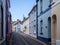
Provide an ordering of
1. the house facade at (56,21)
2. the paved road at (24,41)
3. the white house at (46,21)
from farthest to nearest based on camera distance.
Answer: the paved road at (24,41)
the white house at (46,21)
the house facade at (56,21)

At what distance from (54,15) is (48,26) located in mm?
4670

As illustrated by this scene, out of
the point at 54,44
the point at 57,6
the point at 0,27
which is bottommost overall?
the point at 54,44

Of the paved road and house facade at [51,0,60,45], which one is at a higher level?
house facade at [51,0,60,45]

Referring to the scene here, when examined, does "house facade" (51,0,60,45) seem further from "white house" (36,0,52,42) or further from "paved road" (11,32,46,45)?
"paved road" (11,32,46,45)

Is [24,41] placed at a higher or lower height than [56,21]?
lower

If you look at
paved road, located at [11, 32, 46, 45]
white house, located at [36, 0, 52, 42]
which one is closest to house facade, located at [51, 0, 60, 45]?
white house, located at [36, 0, 52, 42]

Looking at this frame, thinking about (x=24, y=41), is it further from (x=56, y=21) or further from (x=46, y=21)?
(x=56, y=21)

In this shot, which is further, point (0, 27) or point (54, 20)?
point (0, 27)

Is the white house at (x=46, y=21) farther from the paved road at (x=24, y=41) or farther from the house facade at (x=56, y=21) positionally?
the house facade at (x=56, y=21)

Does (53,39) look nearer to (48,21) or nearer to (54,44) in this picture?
(54,44)

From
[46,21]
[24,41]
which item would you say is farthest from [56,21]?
[24,41]

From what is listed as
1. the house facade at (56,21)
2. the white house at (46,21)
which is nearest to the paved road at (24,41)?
the white house at (46,21)

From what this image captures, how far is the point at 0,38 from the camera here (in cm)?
1781

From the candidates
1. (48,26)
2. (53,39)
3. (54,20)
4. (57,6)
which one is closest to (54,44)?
(53,39)
